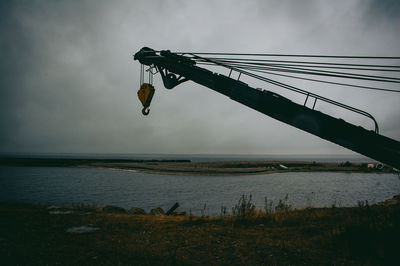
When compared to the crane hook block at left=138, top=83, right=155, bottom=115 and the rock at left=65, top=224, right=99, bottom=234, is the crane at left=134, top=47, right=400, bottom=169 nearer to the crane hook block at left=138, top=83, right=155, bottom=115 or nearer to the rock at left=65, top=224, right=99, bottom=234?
the crane hook block at left=138, top=83, right=155, bottom=115

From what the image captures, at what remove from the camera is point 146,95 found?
7.05 meters

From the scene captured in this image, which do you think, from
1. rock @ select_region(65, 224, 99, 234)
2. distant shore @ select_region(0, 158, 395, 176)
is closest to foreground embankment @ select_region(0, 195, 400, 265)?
rock @ select_region(65, 224, 99, 234)

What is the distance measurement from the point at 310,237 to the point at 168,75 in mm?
7196

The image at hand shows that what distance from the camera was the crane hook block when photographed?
7.04 metres

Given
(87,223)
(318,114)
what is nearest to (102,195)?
(87,223)

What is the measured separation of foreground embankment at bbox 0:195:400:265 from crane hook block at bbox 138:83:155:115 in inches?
165

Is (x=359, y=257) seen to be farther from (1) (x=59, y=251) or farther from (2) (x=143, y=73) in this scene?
(2) (x=143, y=73)

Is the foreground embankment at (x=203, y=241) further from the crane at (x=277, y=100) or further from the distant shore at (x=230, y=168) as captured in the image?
the distant shore at (x=230, y=168)

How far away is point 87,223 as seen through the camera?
27.5 ft

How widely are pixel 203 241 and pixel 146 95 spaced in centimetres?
505

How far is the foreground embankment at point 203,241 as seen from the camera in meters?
4.98

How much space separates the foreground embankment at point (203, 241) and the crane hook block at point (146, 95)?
4193 mm

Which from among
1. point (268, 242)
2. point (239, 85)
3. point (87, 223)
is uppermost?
point (239, 85)

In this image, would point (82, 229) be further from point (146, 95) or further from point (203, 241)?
point (146, 95)
